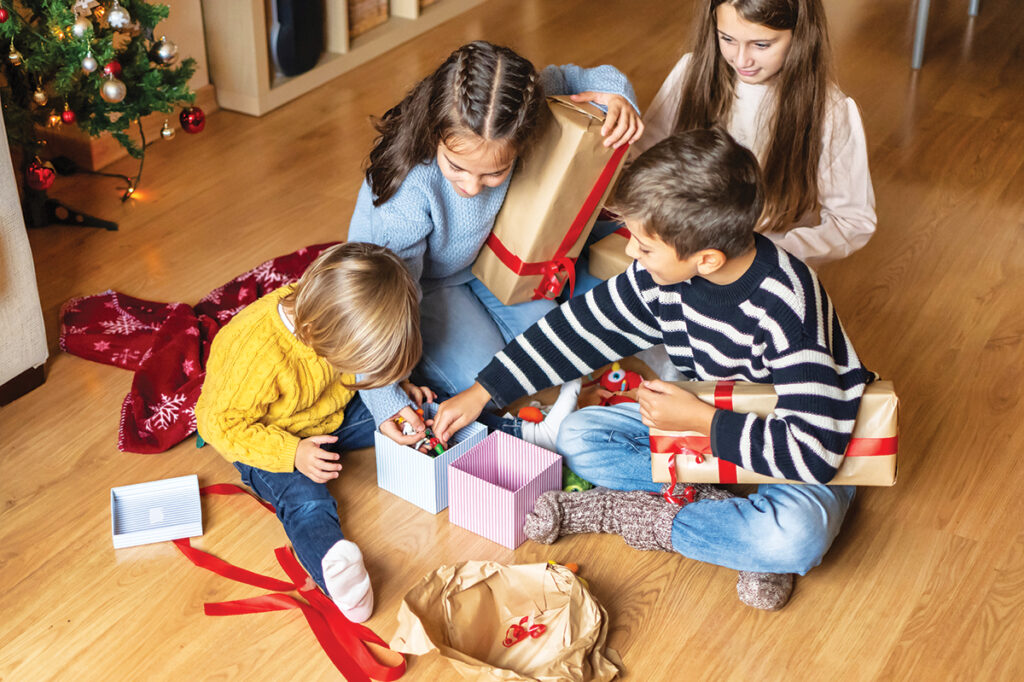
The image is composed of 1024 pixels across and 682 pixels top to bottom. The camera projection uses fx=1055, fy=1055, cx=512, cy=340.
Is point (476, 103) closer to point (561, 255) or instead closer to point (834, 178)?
point (561, 255)

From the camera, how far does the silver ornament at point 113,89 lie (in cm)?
199

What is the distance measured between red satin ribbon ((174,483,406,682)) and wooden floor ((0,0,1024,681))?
0.06 ft

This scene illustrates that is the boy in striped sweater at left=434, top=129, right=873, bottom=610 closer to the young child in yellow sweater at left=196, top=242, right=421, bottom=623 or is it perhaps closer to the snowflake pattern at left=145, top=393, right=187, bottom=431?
the young child in yellow sweater at left=196, top=242, right=421, bottom=623

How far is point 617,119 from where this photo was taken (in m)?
1.71

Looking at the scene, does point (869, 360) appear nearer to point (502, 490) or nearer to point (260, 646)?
point (502, 490)

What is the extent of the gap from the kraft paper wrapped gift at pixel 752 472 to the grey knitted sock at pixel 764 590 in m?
0.14

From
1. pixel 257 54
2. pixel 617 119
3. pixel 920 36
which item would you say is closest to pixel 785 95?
pixel 617 119

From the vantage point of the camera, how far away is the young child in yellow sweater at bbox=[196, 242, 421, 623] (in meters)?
1.48

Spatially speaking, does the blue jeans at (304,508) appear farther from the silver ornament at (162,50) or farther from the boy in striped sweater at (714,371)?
the silver ornament at (162,50)

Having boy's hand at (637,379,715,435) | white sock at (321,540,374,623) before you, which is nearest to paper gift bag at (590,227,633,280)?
boy's hand at (637,379,715,435)

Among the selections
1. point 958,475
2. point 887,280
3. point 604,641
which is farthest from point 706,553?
point 887,280

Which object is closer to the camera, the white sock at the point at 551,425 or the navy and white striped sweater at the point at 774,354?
the navy and white striped sweater at the point at 774,354

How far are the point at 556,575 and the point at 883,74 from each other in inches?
92.3

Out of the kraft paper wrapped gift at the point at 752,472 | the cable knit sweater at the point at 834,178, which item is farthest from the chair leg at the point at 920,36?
the kraft paper wrapped gift at the point at 752,472
